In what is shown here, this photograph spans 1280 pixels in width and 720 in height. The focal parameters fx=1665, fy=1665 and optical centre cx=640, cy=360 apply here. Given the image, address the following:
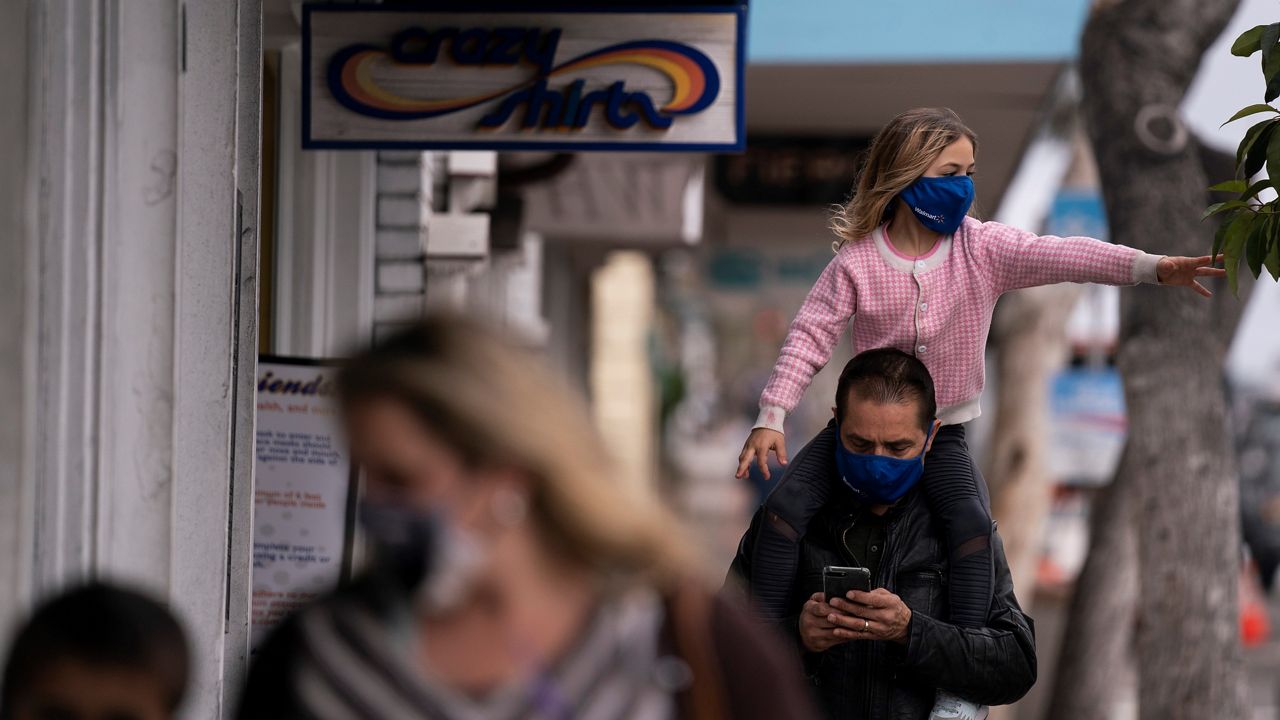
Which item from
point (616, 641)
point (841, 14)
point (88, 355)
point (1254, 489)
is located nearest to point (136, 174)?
point (88, 355)

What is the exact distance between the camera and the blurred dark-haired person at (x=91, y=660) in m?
2.33

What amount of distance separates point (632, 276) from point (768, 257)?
13922mm

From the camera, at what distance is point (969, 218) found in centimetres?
404

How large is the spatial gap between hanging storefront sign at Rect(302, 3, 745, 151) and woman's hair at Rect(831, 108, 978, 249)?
4.91ft

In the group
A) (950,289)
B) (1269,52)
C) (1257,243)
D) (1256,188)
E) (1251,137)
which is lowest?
(950,289)

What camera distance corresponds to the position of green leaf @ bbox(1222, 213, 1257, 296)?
3.57 meters

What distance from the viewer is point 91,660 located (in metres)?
2.34

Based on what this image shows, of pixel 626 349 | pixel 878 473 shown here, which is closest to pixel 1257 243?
pixel 878 473

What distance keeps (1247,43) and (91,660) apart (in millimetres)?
2623

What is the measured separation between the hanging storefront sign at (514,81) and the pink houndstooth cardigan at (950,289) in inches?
63.9

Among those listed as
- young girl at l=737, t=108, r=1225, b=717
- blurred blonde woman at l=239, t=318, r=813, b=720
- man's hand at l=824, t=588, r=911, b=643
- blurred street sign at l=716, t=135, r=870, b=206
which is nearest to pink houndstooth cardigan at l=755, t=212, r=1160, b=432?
young girl at l=737, t=108, r=1225, b=717

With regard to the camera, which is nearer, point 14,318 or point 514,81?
point 14,318

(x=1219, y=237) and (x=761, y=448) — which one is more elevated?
(x=1219, y=237)

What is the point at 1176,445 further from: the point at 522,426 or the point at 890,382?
the point at 522,426
